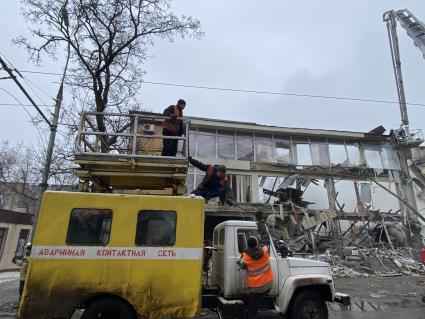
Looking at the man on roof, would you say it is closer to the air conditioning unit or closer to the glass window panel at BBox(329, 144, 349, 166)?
the air conditioning unit

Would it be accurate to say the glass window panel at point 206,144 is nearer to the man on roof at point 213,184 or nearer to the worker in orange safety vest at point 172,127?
the man on roof at point 213,184

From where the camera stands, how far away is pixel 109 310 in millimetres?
6031

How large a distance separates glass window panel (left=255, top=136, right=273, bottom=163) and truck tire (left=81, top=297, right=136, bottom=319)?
1719 centimetres

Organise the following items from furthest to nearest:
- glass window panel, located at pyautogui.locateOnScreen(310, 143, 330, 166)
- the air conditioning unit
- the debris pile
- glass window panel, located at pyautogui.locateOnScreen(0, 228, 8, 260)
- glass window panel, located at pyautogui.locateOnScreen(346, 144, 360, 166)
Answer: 1. glass window panel, located at pyautogui.locateOnScreen(346, 144, 360, 166)
2. glass window panel, located at pyautogui.locateOnScreen(310, 143, 330, 166)
3. glass window panel, located at pyautogui.locateOnScreen(0, 228, 8, 260)
4. the debris pile
5. the air conditioning unit

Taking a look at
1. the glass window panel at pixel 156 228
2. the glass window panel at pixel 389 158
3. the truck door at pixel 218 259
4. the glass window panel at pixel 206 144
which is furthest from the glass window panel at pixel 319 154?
the glass window panel at pixel 156 228

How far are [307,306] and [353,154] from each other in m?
19.2

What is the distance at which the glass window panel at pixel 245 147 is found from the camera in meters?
22.3

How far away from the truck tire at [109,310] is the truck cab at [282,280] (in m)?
1.85

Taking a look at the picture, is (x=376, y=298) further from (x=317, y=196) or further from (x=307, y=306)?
(x=317, y=196)

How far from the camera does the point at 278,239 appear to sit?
750 centimetres

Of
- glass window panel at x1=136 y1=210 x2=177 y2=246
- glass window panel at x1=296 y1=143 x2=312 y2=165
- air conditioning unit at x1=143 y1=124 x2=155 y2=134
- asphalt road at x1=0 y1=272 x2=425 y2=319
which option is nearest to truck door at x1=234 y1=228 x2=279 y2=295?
glass window panel at x1=136 y1=210 x2=177 y2=246

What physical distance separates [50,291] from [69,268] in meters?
0.47

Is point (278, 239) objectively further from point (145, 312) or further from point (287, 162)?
point (287, 162)

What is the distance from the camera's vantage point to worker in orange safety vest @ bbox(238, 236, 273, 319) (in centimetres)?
654
